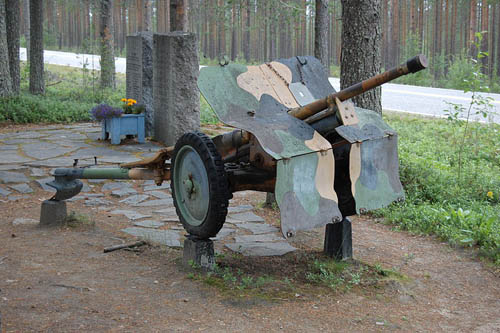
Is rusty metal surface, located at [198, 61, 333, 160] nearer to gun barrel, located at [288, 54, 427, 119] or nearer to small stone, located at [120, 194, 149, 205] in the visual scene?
gun barrel, located at [288, 54, 427, 119]

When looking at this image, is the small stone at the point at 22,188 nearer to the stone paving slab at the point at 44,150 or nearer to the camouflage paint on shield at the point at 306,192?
the stone paving slab at the point at 44,150

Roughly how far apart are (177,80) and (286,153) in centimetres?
539

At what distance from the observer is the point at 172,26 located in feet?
39.4

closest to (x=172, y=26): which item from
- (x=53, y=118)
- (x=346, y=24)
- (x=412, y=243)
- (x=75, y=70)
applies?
(x=53, y=118)

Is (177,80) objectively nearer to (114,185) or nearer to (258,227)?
(114,185)

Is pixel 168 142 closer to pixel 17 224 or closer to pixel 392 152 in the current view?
pixel 17 224

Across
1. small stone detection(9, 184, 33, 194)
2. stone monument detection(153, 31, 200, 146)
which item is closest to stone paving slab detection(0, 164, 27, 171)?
small stone detection(9, 184, 33, 194)

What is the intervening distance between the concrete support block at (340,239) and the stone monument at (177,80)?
4595 mm

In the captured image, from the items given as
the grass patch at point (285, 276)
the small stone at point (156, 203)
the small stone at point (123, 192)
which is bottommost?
the grass patch at point (285, 276)

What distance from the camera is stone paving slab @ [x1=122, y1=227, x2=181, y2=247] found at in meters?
5.44

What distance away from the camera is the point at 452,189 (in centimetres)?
722

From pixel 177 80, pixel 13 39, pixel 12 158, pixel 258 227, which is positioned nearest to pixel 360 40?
pixel 258 227

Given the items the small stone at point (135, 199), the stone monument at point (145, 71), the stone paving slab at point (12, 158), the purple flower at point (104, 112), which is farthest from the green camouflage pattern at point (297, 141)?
the stone monument at point (145, 71)

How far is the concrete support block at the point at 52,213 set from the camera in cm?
580
